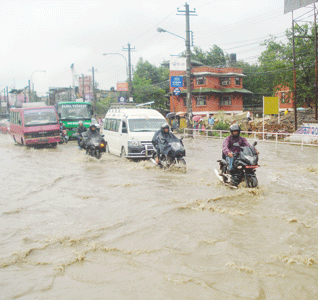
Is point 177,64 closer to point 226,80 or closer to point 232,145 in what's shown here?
point 232,145

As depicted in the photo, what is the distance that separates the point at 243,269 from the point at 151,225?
2.27 metres

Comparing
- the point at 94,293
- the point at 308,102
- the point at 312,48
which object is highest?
the point at 312,48

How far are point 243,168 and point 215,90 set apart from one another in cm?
4384

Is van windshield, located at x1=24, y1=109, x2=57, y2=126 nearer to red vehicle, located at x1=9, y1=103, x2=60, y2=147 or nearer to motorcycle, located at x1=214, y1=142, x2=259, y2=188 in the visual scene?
red vehicle, located at x1=9, y1=103, x2=60, y2=147

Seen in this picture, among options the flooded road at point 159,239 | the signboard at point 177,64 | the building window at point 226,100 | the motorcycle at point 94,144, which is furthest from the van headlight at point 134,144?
the building window at point 226,100

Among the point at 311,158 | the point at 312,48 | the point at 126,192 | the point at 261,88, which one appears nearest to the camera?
the point at 126,192

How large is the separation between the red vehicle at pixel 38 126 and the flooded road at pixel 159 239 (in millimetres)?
10894

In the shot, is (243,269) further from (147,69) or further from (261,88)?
(147,69)

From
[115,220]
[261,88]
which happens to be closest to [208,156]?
[115,220]

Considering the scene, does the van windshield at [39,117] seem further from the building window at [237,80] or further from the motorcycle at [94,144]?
the building window at [237,80]

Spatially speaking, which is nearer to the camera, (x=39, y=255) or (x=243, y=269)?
(x=243, y=269)

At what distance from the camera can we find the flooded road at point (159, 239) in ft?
13.9

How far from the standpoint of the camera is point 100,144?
14961 mm

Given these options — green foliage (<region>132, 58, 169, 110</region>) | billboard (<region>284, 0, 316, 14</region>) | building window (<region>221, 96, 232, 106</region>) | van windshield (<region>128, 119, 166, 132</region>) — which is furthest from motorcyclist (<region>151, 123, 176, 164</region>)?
green foliage (<region>132, 58, 169, 110</region>)
